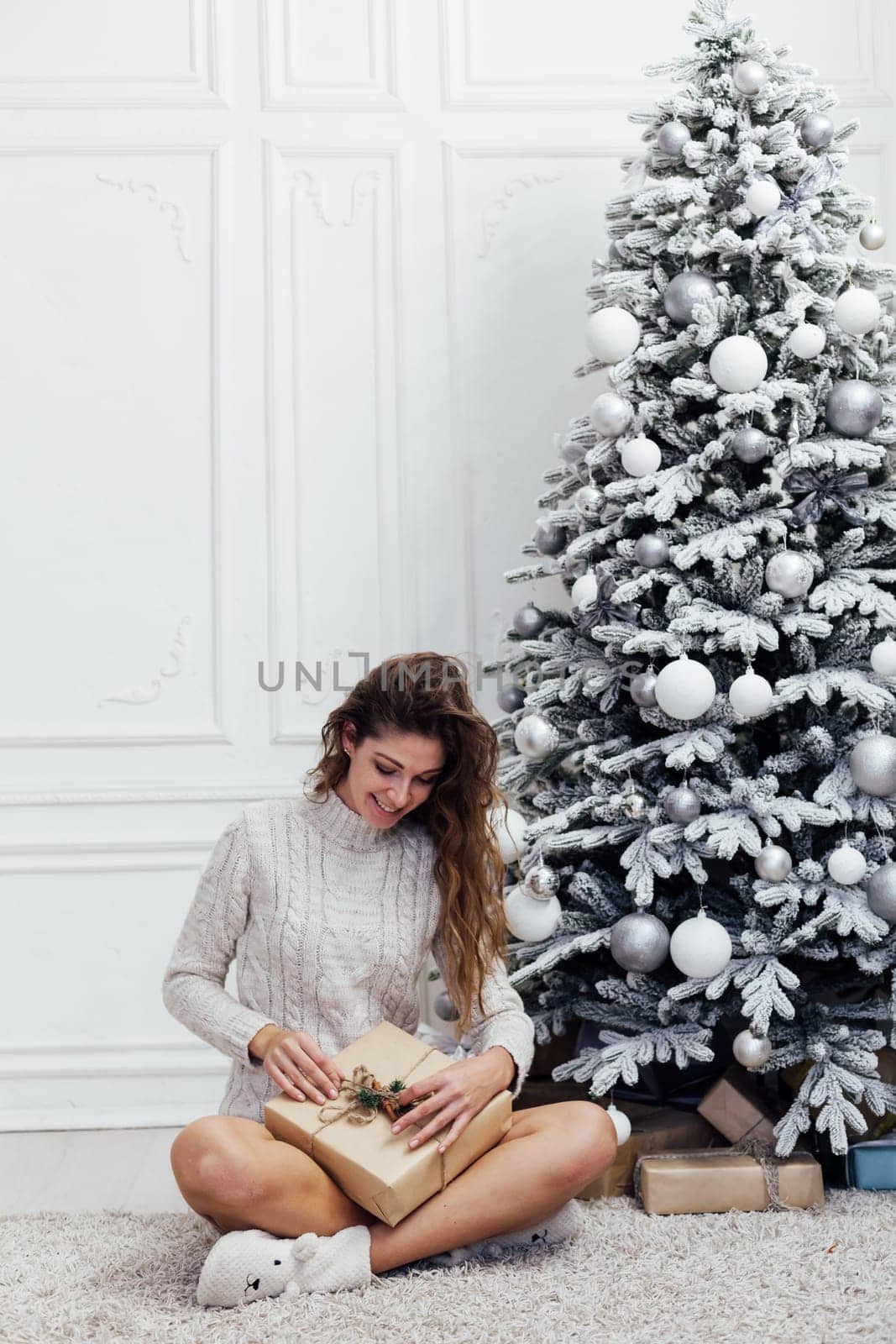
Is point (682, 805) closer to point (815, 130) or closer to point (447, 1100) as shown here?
point (447, 1100)

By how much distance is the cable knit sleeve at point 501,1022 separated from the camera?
1.60 meters

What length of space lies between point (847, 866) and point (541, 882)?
448 millimetres

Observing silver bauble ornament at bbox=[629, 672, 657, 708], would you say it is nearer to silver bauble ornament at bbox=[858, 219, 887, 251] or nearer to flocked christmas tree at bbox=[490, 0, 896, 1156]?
flocked christmas tree at bbox=[490, 0, 896, 1156]

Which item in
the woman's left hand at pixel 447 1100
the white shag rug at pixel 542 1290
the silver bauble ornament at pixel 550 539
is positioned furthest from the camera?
the silver bauble ornament at pixel 550 539

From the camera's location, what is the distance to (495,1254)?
5.01 ft

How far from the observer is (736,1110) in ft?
6.05

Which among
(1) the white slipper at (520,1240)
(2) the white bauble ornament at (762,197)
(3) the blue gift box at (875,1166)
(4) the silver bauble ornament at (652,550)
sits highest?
(2) the white bauble ornament at (762,197)

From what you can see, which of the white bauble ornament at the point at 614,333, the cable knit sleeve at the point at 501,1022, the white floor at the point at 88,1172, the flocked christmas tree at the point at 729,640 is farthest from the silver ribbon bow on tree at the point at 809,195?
the white floor at the point at 88,1172

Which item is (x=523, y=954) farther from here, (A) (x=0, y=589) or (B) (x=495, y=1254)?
(A) (x=0, y=589)

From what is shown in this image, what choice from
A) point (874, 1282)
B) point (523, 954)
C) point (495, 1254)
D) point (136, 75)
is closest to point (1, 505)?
point (136, 75)

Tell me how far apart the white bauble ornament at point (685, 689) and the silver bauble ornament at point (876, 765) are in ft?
0.78

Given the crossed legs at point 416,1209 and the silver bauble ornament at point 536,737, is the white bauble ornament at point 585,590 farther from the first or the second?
the crossed legs at point 416,1209

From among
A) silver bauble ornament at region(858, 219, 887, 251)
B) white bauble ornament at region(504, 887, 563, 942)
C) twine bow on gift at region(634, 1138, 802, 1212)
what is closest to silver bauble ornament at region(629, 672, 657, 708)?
white bauble ornament at region(504, 887, 563, 942)

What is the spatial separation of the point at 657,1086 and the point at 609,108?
1.96 meters
